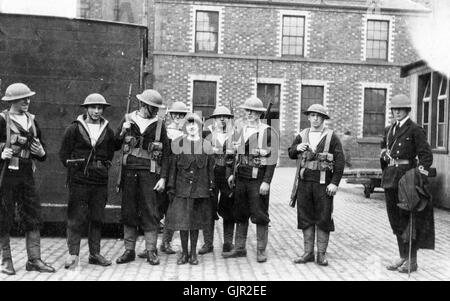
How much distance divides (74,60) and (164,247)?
3121 mm

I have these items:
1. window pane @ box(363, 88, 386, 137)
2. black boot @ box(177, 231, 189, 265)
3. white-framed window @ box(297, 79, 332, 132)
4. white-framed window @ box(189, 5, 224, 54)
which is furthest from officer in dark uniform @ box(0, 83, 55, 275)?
window pane @ box(363, 88, 386, 137)

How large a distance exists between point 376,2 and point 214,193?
2114 centimetres

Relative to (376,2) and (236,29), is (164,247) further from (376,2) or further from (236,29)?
(376,2)

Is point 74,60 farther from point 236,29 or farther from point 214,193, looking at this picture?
point 236,29

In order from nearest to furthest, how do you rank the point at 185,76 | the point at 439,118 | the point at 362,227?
the point at 362,227 → the point at 439,118 → the point at 185,76

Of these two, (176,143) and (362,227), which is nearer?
(176,143)

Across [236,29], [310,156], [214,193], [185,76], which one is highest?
[236,29]

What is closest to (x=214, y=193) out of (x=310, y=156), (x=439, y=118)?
(x=310, y=156)

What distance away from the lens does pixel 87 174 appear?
691 centimetres

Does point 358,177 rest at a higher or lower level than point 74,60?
lower

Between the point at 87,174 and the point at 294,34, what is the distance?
70.0ft

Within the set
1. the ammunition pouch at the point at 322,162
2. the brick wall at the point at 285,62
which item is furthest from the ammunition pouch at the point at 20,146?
the brick wall at the point at 285,62

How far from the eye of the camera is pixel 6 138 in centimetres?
646

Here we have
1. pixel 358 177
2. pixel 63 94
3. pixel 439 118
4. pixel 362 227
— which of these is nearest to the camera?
pixel 63 94
